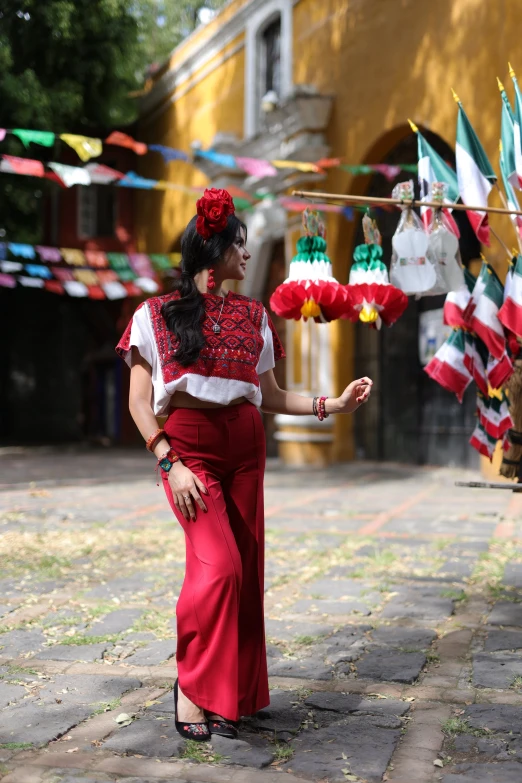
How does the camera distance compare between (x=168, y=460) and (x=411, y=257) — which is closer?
(x=168, y=460)

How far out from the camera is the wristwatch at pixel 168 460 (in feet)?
9.25

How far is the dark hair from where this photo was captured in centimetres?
281

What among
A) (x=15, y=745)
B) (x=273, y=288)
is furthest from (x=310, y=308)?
(x=273, y=288)

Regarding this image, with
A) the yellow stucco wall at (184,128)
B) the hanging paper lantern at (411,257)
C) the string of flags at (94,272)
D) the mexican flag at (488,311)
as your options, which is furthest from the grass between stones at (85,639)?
the yellow stucco wall at (184,128)

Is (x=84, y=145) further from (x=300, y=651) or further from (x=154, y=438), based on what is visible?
(x=154, y=438)

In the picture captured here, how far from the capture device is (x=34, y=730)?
2.83 meters

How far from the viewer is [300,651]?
3795 mm

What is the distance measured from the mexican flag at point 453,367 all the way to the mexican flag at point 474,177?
0.48 meters

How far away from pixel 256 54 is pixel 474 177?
455 inches

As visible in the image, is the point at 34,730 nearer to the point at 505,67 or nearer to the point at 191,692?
the point at 191,692

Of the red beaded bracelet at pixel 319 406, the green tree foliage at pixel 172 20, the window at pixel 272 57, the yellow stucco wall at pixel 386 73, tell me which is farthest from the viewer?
the green tree foliage at pixel 172 20

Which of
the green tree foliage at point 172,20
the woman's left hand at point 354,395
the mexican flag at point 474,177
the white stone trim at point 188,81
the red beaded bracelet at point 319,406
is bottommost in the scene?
the red beaded bracelet at point 319,406

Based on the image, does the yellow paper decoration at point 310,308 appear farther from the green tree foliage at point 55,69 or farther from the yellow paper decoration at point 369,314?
the green tree foliage at point 55,69

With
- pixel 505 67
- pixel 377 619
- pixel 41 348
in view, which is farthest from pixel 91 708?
pixel 41 348
